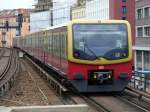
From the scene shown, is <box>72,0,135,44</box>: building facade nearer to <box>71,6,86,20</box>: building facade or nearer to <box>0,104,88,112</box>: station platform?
<box>71,6,86,20</box>: building facade

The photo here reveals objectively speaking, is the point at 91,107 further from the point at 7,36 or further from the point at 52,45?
the point at 7,36

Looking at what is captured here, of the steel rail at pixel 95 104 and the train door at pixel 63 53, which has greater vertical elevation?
the train door at pixel 63 53

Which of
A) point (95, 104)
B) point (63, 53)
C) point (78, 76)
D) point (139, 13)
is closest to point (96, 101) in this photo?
point (95, 104)

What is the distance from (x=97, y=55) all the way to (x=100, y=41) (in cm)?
53

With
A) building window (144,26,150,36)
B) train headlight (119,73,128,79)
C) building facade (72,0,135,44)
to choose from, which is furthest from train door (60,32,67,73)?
building facade (72,0,135,44)

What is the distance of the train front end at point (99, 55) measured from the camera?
19.0 meters

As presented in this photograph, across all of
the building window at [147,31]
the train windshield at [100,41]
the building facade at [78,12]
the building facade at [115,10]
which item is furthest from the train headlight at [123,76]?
the building facade at [78,12]


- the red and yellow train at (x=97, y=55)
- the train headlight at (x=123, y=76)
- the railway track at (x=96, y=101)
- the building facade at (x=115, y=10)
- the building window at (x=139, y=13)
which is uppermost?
the building facade at (x=115, y=10)

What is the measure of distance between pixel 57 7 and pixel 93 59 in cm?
12218

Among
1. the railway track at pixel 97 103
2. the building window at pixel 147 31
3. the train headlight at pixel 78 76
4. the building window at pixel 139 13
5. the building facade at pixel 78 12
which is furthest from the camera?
the building facade at pixel 78 12

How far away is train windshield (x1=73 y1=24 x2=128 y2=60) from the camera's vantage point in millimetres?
19078

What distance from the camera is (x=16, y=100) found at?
18750mm

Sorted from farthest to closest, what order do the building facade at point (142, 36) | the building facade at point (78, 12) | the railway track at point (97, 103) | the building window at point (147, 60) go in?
the building facade at point (78, 12), the building facade at point (142, 36), the building window at point (147, 60), the railway track at point (97, 103)

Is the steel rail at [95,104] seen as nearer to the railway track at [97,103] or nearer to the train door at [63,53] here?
the railway track at [97,103]
